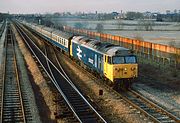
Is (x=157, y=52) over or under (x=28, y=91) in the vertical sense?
over

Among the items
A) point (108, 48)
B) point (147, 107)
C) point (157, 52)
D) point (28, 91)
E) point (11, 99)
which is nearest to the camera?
point (147, 107)

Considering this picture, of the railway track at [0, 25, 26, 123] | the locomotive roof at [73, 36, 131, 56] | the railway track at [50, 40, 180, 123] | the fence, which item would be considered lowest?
the railway track at [0, 25, 26, 123]

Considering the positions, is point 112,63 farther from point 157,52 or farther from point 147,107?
point 157,52

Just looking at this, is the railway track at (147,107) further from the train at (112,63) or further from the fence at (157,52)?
the fence at (157,52)

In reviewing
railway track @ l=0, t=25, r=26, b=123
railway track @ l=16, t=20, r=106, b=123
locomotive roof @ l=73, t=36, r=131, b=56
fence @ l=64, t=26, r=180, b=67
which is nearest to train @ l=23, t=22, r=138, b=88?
locomotive roof @ l=73, t=36, r=131, b=56

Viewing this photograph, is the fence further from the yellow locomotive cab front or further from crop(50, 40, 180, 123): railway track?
crop(50, 40, 180, 123): railway track

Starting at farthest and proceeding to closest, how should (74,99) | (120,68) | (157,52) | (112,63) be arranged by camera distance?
(157,52) → (120,68) → (112,63) → (74,99)

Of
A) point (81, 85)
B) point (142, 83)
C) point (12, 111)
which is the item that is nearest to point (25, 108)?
point (12, 111)

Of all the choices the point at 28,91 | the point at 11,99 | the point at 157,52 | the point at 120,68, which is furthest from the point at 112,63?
the point at 157,52

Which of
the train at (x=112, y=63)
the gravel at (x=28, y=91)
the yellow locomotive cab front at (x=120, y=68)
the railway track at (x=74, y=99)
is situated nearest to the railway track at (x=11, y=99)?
the gravel at (x=28, y=91)

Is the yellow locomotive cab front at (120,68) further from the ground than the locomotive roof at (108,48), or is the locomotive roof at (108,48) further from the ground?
the locomotive roof at (108,48)

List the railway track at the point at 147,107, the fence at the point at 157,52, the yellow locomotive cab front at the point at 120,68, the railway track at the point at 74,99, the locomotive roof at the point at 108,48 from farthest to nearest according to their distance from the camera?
the fence at the point at 157,52 < the locomotive roof at the point at 108,48 < the yellow locomotive cab front at the point at 120,68 < the railway track at the point at 74,99 < the railway track at the point at 147,107

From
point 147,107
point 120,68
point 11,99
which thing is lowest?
point 11,99

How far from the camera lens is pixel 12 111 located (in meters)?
18.4
